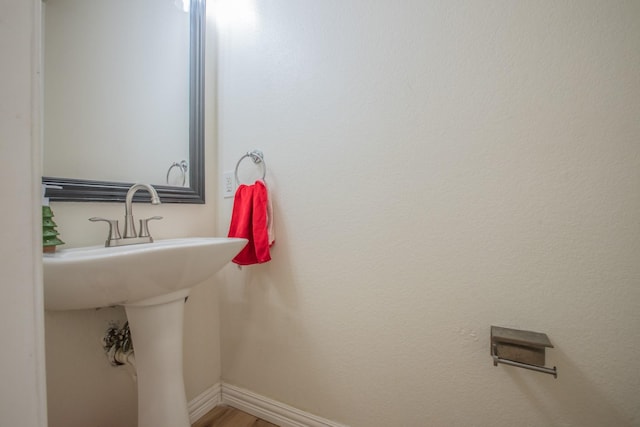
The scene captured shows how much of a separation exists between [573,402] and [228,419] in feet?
3.71

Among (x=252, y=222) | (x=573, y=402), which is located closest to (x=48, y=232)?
(x=252, y=222)

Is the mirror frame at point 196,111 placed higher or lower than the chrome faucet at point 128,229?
higher

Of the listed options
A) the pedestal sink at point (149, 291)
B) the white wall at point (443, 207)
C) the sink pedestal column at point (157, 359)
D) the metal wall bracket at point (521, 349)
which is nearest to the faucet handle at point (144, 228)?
the pedestal sink at point (149, 291)

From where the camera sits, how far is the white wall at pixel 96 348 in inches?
25.9

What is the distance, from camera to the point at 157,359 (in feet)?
2.24

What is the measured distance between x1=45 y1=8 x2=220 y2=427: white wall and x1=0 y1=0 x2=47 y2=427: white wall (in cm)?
58

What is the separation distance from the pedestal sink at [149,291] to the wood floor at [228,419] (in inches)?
11.5

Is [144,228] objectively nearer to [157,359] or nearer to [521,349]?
[157,359]

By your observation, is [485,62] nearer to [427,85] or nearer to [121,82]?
[427,85]

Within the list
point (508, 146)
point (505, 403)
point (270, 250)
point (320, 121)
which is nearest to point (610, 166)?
point (508, 146)

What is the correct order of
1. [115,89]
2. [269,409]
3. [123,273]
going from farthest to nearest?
[269,409] → [115,89] → [123,273]

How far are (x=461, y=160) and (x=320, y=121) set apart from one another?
1.58 ft

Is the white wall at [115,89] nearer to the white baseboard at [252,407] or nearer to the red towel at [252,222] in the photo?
the red towel at [252,222]

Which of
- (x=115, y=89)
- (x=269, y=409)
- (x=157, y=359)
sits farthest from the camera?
(x=269, y=409)
